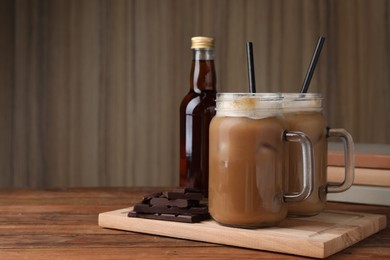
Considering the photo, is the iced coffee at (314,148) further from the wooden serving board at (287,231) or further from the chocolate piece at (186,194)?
the chocolate piece at (186,194)

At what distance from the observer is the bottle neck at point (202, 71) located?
127cm

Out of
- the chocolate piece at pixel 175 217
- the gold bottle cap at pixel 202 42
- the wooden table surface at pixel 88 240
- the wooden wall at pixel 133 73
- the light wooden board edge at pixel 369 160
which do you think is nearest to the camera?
the wooden table surface at pixel 88 240

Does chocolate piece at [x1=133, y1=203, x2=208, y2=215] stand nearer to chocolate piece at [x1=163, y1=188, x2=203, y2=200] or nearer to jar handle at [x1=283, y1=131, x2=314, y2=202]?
chocolate piece at [x1=163, y1=188, x2=203, y2=200]

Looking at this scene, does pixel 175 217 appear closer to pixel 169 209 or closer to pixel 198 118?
pixel 169 209

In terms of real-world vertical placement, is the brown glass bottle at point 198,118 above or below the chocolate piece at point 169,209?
above

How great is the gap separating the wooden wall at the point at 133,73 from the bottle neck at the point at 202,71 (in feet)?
4.52

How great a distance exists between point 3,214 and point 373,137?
5.51ft

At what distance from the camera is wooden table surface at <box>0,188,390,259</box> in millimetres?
929

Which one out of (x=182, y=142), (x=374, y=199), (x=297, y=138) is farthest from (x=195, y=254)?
(x=374, y=199)

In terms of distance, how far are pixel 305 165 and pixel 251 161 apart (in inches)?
3.7

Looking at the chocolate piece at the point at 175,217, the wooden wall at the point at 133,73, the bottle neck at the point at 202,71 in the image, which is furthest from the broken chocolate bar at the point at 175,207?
the wooden wall at the point at 133,73

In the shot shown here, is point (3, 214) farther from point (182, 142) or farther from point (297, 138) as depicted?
point (297, 138)

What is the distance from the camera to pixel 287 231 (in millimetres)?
989

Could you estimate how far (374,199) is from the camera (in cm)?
140
